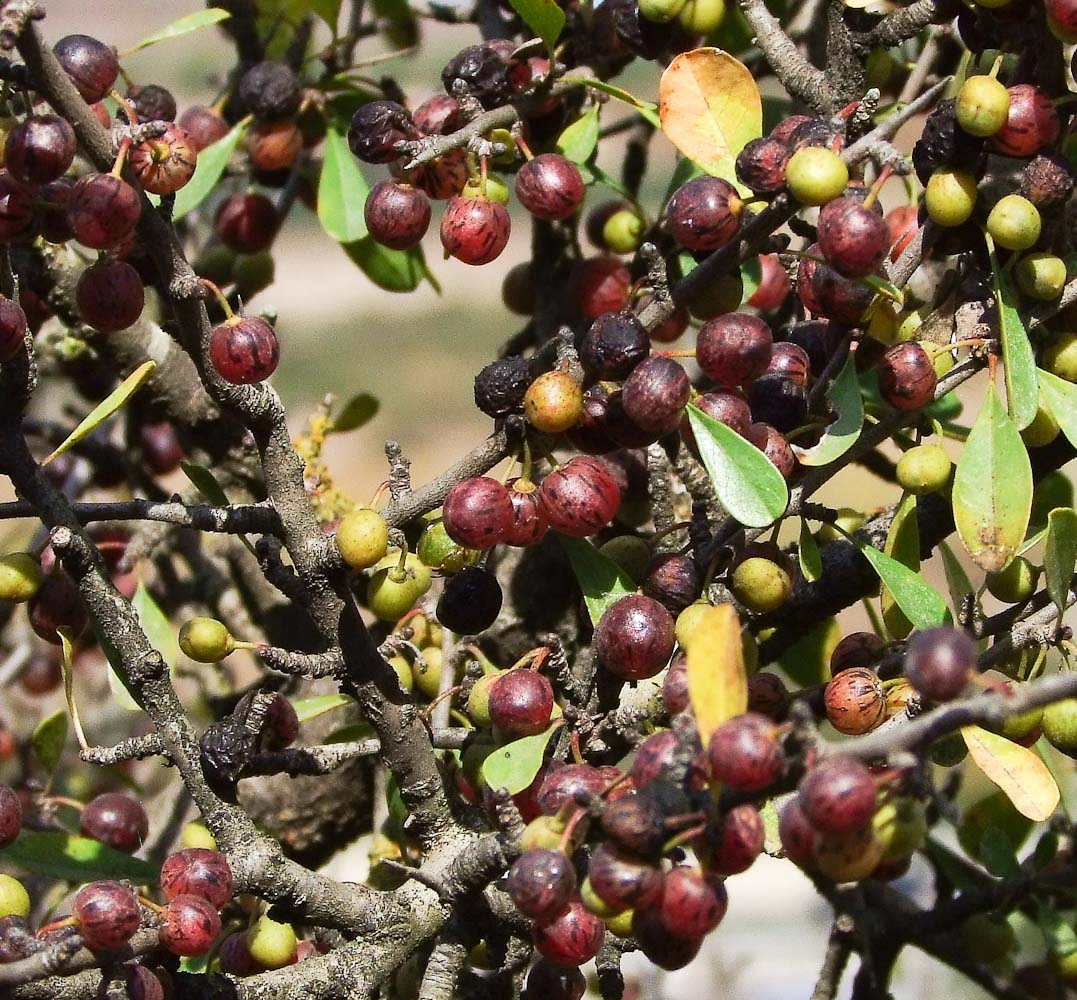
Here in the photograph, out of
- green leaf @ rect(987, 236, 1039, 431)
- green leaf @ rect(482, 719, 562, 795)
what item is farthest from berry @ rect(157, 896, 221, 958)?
green leaf @ rect(987, 236, 1039, 431)

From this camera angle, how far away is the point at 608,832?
742 mm

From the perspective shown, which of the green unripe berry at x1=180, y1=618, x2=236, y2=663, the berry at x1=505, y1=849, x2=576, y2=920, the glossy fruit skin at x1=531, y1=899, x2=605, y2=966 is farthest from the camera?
the green unripe berry at x1=180, y1=618, x2=236, y2=663

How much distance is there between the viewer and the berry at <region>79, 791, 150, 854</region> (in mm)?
1267

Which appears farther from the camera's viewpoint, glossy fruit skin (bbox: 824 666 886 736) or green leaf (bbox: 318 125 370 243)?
green leaf (bbox: 318 125 370 243)

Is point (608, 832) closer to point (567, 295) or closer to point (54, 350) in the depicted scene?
point (567, 295)

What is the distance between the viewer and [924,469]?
40.3 inches

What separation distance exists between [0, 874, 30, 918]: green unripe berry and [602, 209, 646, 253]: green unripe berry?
0.81m

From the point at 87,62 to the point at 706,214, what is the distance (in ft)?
1.55

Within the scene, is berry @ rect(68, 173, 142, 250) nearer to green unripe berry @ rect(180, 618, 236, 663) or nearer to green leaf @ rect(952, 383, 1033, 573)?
green unripe berry @ rect(180, 618, 236, 663)

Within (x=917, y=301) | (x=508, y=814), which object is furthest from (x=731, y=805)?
(x=917, y=301)

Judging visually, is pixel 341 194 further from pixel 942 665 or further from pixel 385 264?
pixel 942 665

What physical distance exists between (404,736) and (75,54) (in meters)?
0.57

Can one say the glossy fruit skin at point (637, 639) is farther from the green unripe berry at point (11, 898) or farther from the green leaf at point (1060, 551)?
the green unripe berry at point (11, 898)

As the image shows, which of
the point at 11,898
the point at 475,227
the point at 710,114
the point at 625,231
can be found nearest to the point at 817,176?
the point at 710,114
